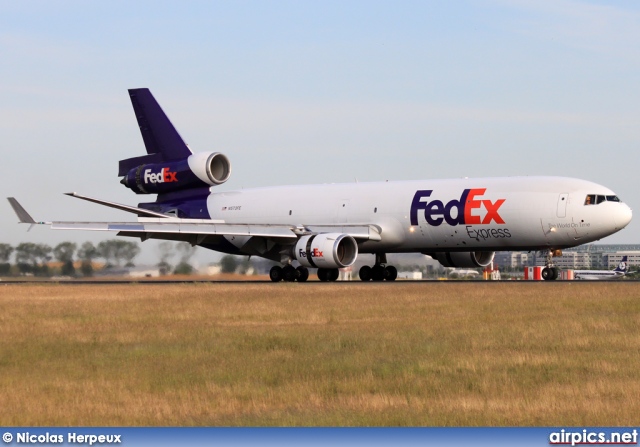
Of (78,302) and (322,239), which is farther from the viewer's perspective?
(322,239)

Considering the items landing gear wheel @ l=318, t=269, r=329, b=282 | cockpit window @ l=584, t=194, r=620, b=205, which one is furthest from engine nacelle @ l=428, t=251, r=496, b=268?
cockpit window @ l=584, t=194, r=620, b=205

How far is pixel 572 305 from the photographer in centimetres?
2336

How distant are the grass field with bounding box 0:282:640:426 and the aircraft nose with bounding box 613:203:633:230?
1144cm

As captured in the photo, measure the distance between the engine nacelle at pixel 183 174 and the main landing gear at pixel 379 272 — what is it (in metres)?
7.54

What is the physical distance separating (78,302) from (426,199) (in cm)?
1607

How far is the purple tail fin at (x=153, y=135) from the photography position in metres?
45.5

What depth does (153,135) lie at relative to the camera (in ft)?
151

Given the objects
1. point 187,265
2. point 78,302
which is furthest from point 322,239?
point 78,302

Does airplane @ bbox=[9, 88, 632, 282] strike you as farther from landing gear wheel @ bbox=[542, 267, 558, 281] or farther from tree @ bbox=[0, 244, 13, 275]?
tree @ bbox=[0, 244, 13, 275]

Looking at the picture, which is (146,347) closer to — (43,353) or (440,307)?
(43,353)

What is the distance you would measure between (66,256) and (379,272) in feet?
44.4

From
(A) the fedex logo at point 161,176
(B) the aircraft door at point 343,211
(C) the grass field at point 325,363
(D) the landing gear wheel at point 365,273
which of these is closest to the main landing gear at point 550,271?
(B) the aircraft door at point 343,211

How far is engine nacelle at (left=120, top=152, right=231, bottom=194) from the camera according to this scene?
44500 millimetres

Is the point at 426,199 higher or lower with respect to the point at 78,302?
higher
